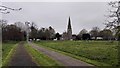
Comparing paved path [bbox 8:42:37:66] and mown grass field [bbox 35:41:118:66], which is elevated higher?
mown grass field [bbox 35:41:118:66]

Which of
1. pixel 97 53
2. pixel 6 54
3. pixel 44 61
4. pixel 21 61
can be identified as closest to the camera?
pixel 21 61

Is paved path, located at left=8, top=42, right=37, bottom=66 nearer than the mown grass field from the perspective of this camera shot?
Yes

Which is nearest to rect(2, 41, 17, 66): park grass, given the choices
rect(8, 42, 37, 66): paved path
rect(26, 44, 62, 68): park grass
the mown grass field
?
rect(8, 42, 37, 66): paved path

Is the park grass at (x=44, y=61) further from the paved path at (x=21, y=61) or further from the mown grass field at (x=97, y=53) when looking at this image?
the mown grass field at (x=97, y=53)

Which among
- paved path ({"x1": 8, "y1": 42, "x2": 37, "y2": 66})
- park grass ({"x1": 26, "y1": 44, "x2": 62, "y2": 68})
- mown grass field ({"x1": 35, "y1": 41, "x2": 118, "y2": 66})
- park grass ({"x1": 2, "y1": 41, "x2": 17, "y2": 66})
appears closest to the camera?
paved path ({"x1": 8, "y1": 42, "x2": 37, "y2": 66})

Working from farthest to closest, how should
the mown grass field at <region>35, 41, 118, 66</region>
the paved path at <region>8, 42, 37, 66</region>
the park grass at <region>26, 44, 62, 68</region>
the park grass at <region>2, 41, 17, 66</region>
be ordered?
the park grass at <region>2, 41, 17, 66</region> → the mown grass field at <region>35, 41, 118, 66</region> → the park grass at <region>26, 44, 62, 68</region> → the paved path at <region>8, 42, 37, 66</region>

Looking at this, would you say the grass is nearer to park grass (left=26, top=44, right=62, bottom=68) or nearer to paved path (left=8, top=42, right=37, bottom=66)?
park grass (left=26, top=44, right=62, bottom=68)

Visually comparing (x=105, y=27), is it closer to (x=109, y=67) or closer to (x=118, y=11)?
(x=118, y=11)

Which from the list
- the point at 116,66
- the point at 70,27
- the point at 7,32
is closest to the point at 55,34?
the point at 70,27

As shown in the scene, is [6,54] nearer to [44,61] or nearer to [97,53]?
[97,53]

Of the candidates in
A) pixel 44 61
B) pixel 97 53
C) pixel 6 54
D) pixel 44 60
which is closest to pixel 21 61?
pixel 44 61

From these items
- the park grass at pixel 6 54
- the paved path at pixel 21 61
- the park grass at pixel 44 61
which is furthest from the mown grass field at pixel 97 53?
the park grass at pixel 6 54

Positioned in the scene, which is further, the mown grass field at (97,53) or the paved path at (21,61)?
the mown grass field at (97,53)

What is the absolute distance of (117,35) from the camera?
61.0ft
